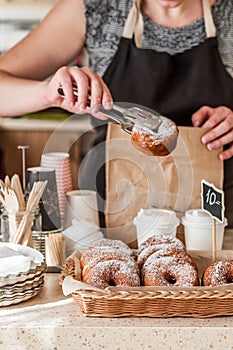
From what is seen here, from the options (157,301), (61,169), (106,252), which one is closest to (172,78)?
(61,169)

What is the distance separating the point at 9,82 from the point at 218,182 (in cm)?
68

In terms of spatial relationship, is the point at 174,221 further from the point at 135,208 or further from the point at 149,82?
the point at 149,82

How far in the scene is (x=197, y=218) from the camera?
1632 millimetres

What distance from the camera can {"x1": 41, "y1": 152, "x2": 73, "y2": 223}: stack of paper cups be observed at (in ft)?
5.54

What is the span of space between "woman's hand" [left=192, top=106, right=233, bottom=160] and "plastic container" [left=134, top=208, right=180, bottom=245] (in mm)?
276

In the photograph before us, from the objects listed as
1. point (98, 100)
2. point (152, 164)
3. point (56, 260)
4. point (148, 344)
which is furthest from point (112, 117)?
point (148, 344)

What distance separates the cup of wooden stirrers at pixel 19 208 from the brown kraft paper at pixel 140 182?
0.67 feet

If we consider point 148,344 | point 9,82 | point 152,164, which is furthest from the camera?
point 9,82

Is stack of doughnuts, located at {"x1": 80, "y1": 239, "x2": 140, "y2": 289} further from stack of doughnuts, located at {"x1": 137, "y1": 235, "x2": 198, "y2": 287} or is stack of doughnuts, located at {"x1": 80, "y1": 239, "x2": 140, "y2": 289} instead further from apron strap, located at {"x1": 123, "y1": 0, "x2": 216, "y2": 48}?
apron strap, located at {"x1": 123, "y1": 0, "x2": 216, "y2": 48}

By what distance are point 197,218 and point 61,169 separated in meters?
0.37

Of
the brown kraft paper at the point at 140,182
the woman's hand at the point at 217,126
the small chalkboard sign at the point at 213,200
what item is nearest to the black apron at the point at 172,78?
the woman's hand at the point at 217,126

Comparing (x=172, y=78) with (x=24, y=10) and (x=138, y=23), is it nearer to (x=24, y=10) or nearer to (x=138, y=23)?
(x=138, y=23)

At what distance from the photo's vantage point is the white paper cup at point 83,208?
167cm

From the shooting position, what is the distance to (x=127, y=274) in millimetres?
1287
